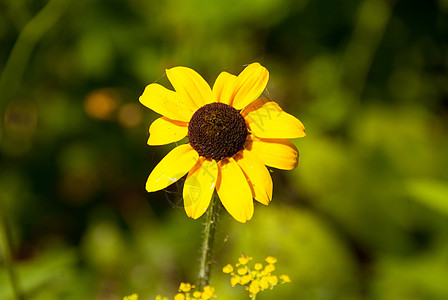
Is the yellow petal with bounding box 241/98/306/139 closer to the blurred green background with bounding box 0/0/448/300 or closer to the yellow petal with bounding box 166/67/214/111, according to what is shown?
the yellow petal with bounding box 166/67/214/111

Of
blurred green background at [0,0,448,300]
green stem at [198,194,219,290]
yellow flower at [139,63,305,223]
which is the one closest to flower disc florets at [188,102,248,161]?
yellow flower at [139,63,305,223]

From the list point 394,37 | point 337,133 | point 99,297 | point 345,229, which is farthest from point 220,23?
point 99,297

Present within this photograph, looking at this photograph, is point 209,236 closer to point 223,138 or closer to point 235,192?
point 235,192

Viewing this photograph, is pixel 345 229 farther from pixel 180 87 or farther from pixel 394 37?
pixel 180 87

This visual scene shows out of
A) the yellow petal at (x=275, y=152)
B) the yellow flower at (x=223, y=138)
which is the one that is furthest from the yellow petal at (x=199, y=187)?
the yellow petal at (x=275, y=152)

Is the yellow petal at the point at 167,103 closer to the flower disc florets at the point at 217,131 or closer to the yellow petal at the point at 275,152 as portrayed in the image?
the flower disc florets at the point at 217,131

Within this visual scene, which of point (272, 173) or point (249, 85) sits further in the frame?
point (272, 173)

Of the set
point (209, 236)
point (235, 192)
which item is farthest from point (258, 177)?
point (209, 236)
